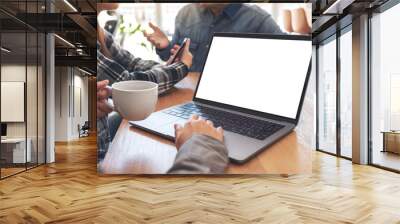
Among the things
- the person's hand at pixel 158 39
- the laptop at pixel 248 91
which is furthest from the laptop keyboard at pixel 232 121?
the person's hand at pixel 158 39

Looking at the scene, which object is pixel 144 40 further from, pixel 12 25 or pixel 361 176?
pixel 361 176

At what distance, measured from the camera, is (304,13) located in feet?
18.5

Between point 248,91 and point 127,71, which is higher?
point 127,71

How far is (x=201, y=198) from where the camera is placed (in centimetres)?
432

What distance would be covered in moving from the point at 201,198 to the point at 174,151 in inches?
52.6

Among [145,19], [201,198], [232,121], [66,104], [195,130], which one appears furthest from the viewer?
[66,104]

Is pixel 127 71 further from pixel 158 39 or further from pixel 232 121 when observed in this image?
pixel 232 121

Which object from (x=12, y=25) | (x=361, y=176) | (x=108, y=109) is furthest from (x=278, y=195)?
(x=12, y=25)

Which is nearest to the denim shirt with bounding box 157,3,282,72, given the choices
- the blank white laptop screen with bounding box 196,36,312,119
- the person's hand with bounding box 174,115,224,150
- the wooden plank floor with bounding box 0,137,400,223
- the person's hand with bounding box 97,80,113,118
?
the blank white laptop screen with bounding box 196,36,312,119

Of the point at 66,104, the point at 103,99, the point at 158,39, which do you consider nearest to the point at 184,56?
the point at 158,39

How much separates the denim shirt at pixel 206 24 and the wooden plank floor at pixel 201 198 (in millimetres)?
1915

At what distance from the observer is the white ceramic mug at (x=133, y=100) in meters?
5.49

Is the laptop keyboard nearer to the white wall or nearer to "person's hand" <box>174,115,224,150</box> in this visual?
"person's hand" <box>174,115,224,150</box>

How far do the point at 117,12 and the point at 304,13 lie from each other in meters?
2.84
